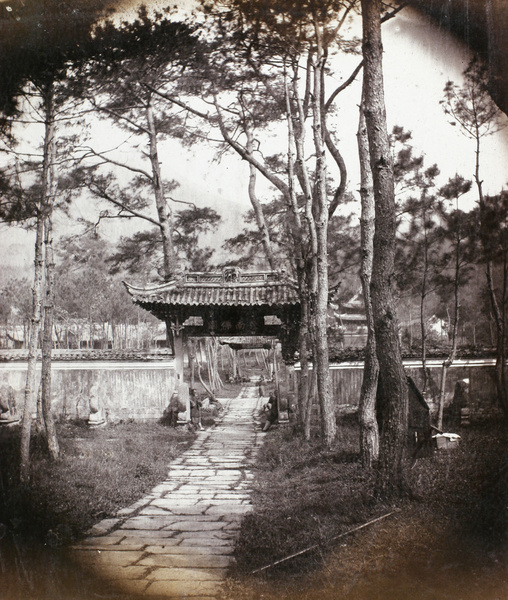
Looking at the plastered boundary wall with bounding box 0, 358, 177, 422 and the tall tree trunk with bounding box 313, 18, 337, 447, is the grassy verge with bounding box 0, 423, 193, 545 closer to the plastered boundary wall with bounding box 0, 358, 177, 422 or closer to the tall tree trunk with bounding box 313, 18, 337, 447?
the plastered boundary wall with bounding box 0, 358, 177, 422

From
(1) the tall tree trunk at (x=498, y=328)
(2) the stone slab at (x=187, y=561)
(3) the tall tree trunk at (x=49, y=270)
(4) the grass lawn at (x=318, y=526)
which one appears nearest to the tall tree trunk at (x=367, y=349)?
(4) the grass lawn at (x=318, y=526)

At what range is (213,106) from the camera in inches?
146

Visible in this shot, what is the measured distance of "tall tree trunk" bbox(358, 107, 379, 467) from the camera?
434 cm

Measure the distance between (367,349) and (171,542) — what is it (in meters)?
2.50

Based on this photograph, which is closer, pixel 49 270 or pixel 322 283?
pixel 49 270

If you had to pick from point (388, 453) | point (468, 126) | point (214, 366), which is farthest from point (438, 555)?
point (214, 366)

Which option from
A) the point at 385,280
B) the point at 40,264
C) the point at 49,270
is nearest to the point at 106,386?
the point at 49,270

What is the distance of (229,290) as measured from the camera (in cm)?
854

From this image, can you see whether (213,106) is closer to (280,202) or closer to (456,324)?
(280,202)

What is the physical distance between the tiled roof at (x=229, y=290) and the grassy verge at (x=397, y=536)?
2861 millimetres

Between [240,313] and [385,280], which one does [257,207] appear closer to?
[385,280]

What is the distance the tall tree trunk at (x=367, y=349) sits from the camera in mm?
4344

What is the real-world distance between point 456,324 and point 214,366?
1774 cm

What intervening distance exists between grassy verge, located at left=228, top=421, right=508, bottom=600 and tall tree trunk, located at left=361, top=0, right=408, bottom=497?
0.31 metres
